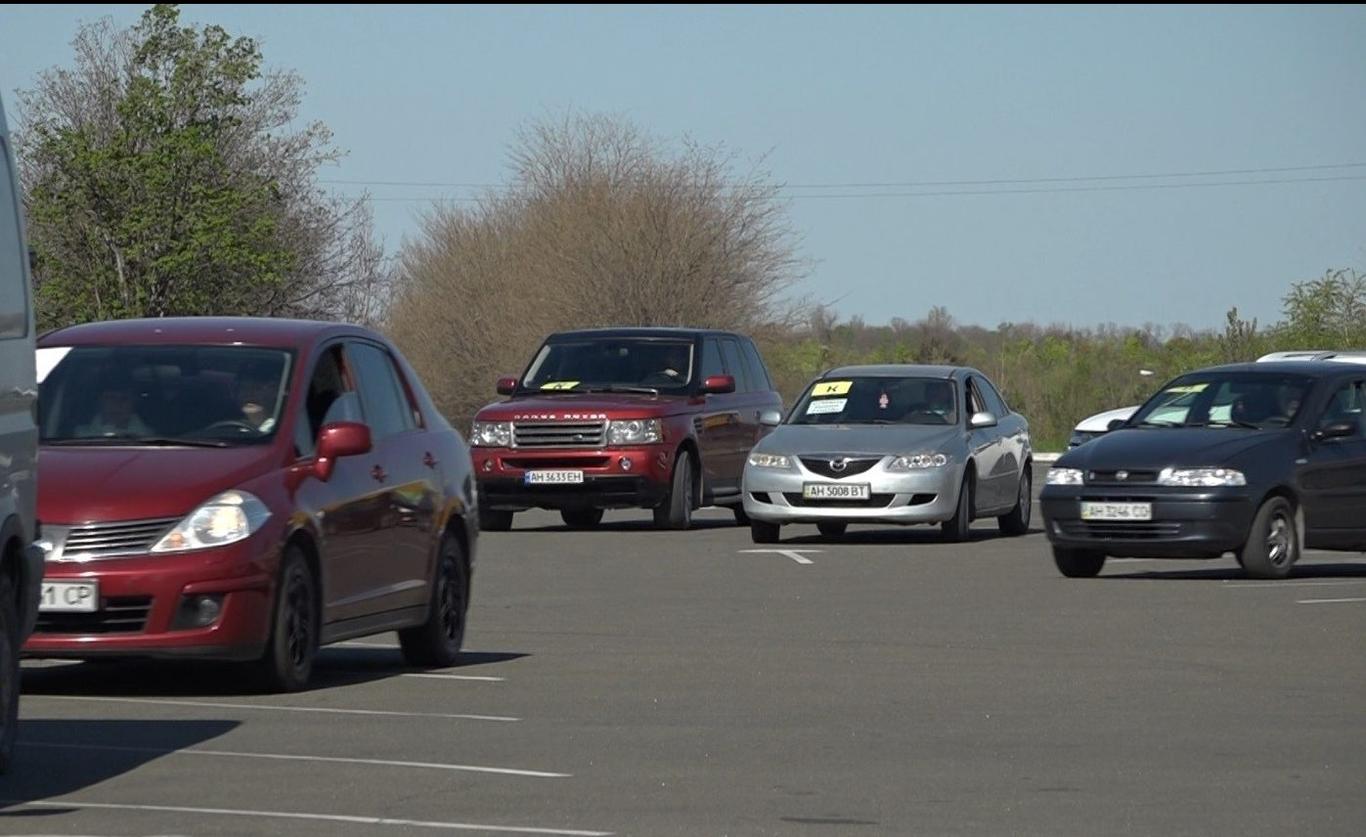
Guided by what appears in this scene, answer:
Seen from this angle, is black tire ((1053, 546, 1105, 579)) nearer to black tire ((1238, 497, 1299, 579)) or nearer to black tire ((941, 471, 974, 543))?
black tire ((1238, 497, 1299, 579))

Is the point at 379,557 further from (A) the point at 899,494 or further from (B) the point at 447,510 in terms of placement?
(A) the point at 899,494

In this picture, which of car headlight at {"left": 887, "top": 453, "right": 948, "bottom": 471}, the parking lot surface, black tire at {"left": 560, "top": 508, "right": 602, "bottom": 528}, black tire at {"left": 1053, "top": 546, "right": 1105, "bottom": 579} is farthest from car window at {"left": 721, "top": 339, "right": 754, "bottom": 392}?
the parking lot surface

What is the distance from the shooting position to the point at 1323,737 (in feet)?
34.0

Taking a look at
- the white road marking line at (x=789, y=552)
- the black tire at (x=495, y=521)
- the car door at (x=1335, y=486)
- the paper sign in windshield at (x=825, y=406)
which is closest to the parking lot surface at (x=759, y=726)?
the car door at (x=1335, y=486)

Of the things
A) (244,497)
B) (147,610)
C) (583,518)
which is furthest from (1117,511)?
(583,518)

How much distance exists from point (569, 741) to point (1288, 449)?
10.5 m

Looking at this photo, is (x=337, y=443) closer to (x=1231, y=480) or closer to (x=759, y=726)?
(x=759, y=726)

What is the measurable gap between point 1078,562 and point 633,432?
6.81m

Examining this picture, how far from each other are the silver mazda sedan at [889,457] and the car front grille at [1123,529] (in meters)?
4.39

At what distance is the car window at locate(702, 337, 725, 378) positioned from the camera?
27.0 m

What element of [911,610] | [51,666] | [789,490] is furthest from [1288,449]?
[51,666]

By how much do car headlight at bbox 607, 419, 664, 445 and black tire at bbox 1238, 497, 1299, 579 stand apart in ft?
25.2

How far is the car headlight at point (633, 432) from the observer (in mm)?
25625

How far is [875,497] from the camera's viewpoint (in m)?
Result: 23.6
